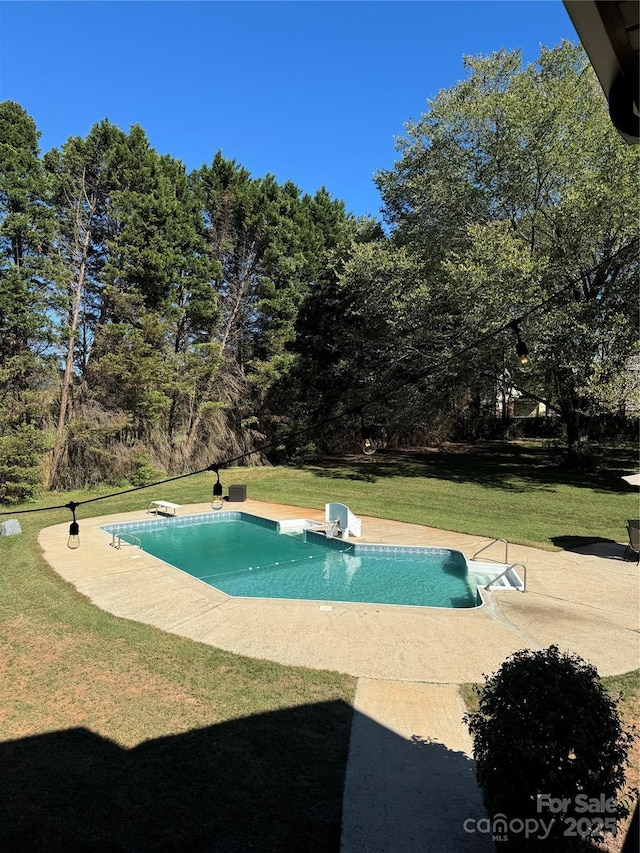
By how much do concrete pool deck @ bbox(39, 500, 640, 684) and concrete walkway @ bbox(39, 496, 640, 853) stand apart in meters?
0.02

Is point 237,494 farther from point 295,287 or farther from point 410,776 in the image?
point 410,776

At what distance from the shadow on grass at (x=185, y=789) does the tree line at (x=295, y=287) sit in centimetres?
1097

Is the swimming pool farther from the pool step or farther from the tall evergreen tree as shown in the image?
the tall evergreen tree

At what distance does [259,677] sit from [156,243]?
17724 millimetres

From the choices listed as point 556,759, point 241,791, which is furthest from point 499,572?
point 556,759

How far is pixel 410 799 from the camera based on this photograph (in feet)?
10.9

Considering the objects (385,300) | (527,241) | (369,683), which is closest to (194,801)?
(369,683)

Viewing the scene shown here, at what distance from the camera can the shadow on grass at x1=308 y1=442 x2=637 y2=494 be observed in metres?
17.3

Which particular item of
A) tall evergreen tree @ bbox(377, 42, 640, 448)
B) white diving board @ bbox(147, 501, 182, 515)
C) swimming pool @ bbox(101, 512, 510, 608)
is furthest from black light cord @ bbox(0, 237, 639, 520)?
swimming pool @ bbox(101, 512, 510, 608)

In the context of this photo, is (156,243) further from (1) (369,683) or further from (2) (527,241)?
(1) (369,683)

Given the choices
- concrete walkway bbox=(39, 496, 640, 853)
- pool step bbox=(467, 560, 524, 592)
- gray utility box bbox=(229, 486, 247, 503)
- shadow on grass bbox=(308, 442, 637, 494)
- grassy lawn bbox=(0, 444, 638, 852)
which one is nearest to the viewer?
grassy lawn bbox=(0, 444, 638, 852)

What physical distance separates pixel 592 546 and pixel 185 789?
9.46 meters

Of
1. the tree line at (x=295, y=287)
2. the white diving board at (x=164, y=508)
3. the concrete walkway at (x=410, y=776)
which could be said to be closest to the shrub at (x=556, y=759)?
the concrete walkway at (x=410, y=776)

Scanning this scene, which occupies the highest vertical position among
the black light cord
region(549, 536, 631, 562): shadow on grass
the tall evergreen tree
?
the tall evergreen tree
